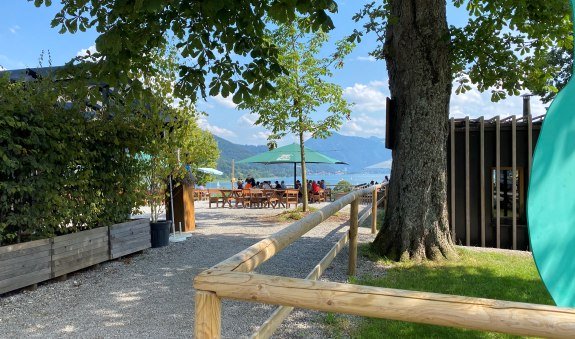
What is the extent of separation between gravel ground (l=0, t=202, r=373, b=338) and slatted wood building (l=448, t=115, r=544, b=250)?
4350 millimetres

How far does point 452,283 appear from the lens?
207 inches

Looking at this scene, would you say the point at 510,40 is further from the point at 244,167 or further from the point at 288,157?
the point at 244,167

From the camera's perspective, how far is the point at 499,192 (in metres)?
10.8

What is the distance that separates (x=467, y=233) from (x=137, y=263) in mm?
7803

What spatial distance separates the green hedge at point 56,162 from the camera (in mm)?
5434

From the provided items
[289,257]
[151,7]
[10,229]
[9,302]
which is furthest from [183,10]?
[289,257]

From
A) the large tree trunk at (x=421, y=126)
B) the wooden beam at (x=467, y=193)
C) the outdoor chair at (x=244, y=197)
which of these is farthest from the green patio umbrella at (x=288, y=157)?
the large tree trunk at (x=421, y=126)

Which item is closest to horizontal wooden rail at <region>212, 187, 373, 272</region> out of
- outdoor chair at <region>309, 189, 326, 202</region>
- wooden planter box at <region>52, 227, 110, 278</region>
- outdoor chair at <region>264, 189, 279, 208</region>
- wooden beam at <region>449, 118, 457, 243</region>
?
wooden planter box at <region>52, 227, 110, 278</region>

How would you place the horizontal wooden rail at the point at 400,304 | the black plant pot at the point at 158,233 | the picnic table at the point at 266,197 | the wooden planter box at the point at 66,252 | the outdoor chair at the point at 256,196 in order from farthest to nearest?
1. the outdoor chair at the point at 256,196
2. the picnic table at the point at 266,197
3. the black plant pot at the point at 158,233
4. the wooden planter box at the point at 66,252
5. the horizontal wooden rail at the point at 400,304

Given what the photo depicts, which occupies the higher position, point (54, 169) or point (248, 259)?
point (54, 169)

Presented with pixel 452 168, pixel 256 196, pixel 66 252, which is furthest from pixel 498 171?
pixel 66 252

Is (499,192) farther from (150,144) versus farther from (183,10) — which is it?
(183,10)

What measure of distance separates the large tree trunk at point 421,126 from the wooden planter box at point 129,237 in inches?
175

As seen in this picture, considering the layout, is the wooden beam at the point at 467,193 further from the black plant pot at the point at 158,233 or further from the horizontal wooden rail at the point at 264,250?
the horizontal wooden rail at the point at 264,250
